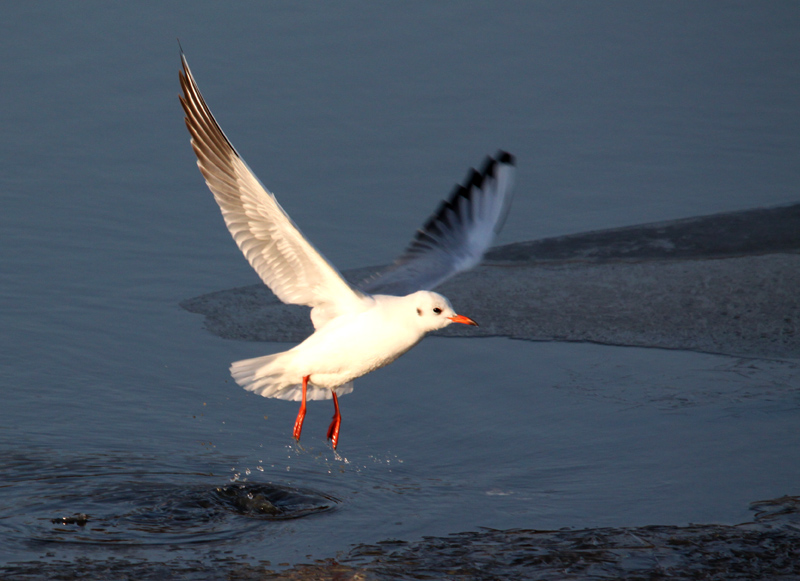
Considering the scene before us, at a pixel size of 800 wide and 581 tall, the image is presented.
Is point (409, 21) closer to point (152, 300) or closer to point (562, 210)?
point (562, 210)

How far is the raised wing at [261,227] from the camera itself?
5793mm

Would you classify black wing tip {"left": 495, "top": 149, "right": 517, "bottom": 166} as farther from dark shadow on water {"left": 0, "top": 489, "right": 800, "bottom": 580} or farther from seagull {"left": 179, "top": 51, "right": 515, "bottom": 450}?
dark shadow on water {"left": 0, "top": 489, "right": 800, "bottom": 580}

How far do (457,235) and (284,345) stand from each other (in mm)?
1549

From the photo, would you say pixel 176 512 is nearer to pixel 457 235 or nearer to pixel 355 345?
pixel 355 345

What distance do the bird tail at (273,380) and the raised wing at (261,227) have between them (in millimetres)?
365

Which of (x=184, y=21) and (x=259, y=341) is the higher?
(x=184, y=21)

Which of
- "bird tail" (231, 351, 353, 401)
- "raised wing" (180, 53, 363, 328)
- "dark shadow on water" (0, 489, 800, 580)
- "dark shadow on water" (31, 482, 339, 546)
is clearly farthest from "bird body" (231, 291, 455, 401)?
"dark shadow on water" (0, 489, 800, 580)

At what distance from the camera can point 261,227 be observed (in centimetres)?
608

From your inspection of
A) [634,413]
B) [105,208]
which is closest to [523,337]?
[634,413]

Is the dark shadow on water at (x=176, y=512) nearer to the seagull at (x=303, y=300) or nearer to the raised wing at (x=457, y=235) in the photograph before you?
the seagull at (x=303, y=300)

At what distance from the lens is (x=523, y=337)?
834cm

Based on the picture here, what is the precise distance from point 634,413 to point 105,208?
5.98 meters

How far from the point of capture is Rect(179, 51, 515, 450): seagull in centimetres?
589

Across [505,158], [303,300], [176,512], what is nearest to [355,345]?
[303,300]
